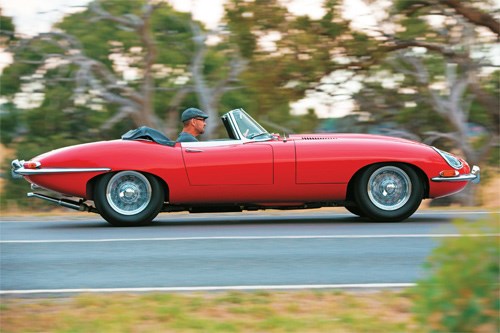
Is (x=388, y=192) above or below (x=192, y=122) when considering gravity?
below

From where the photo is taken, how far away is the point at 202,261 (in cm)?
824

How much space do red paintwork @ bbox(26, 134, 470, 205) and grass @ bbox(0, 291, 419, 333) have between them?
4604 mm

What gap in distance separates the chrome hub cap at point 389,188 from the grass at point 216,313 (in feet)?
15.8

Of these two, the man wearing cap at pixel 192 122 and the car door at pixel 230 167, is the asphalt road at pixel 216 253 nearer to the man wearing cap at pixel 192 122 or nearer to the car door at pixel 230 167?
the car door at pixel 230 167

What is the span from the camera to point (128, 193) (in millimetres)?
11078

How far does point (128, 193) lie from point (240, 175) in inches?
51.8

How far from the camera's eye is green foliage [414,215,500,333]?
4133mm

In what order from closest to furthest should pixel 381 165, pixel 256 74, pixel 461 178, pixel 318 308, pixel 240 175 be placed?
1. pixel 318 308
2. pixel 240 175
3. pixel 381 165
4. pixel 461 178
5. pixel 256 74

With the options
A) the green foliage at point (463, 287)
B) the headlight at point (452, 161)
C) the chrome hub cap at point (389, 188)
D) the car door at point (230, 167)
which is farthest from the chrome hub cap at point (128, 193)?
the green foliage at point (463, 287)

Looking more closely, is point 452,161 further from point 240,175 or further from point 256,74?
point 256,74

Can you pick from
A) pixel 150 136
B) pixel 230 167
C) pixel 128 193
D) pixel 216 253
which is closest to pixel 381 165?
pixel 230 167

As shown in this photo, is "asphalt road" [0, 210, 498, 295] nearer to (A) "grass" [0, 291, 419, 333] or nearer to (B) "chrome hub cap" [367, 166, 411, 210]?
(B) "chrome hub cap" [367, 166, 411, 210]

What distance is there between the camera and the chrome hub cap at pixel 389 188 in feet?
36.8

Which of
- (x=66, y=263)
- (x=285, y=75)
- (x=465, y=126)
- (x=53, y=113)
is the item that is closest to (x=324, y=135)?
(x=66, y=263)
